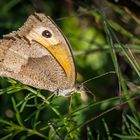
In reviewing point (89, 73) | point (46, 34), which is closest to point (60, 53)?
point (46, 34)

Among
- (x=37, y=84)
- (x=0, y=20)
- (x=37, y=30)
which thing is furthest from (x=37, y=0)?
(x=37, y=84)

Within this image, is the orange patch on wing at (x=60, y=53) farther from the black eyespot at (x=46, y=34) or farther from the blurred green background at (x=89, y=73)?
the blurred green background at (x=89, y=73)

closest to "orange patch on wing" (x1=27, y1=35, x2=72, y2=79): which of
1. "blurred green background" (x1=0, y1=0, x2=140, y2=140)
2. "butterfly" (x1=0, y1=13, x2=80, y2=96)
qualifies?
"butterfly" (x1=0, y1=13, x2=80, y2=96)

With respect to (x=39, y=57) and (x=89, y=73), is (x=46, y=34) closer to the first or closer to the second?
(x=39, y=57)

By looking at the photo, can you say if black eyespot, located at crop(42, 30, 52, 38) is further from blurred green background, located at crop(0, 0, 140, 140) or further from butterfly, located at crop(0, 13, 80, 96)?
blurred green background, located at crop(0, 0, 140, 140)

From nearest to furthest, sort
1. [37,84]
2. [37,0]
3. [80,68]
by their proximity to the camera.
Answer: [37,84] < [37,0] < [80,68]

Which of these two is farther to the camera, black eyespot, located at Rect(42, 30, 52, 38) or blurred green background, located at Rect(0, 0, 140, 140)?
blurred green background, located at Rect(0, 0, 140, 140)

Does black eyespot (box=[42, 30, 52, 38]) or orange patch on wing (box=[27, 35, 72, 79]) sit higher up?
black eyespot (box=[42, 30, 52, 38])

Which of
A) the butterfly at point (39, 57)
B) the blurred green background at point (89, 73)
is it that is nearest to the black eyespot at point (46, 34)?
the butterfly at point (39, 57)

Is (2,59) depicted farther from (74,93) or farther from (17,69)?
(74,93)
